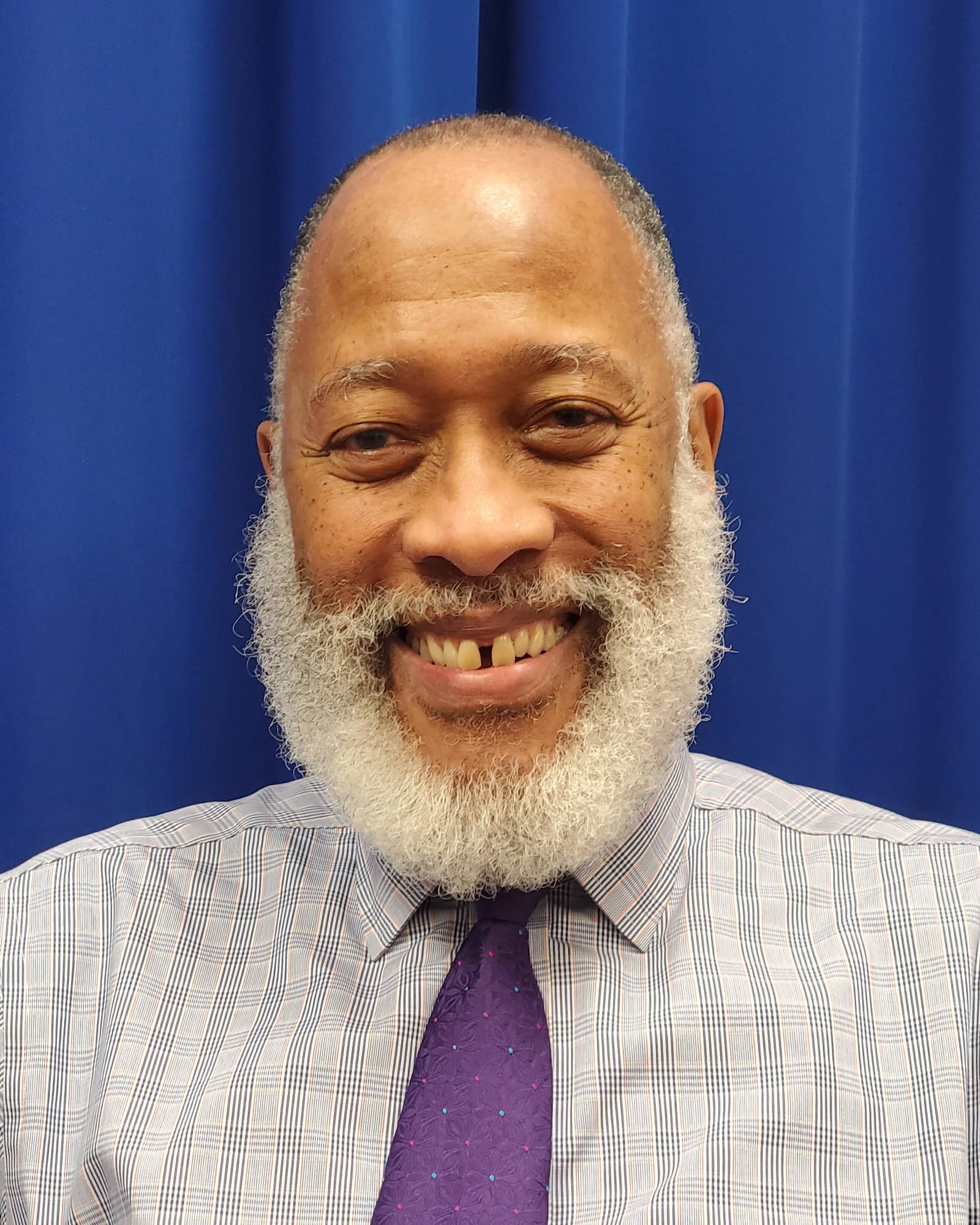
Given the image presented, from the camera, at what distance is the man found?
2.95 feet

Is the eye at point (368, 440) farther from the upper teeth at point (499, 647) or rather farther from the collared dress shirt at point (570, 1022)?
the collared dress shirt at point (570, 1022)

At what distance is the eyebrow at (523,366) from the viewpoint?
0.93 meters

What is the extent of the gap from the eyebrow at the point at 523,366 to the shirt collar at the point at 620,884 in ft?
1.28

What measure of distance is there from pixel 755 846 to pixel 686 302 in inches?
26.2

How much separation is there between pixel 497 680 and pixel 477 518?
0.14 metres

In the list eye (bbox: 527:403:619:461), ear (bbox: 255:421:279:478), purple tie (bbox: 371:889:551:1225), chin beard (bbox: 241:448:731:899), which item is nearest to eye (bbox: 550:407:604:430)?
eye (bbox: 527:403:619:461)

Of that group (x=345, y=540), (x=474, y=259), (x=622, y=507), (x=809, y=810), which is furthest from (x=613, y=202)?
(x=809, y=810)

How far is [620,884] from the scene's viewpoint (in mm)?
994

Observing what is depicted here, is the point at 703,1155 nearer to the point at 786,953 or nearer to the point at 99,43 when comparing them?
the point at 786,953

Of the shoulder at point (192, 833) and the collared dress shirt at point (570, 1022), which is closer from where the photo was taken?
the collared dress shirt at point (570, 1022)

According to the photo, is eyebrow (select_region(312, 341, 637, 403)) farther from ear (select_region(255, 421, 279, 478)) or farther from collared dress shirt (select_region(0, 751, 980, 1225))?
collared dress shirt (select_region(0, 751, 980, 1225))

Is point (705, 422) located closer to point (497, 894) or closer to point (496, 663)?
point (496, 663)

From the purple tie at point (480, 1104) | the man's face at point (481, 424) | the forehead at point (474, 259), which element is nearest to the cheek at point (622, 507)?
the man's face at point (481, 424)

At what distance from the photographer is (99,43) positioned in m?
1.23
